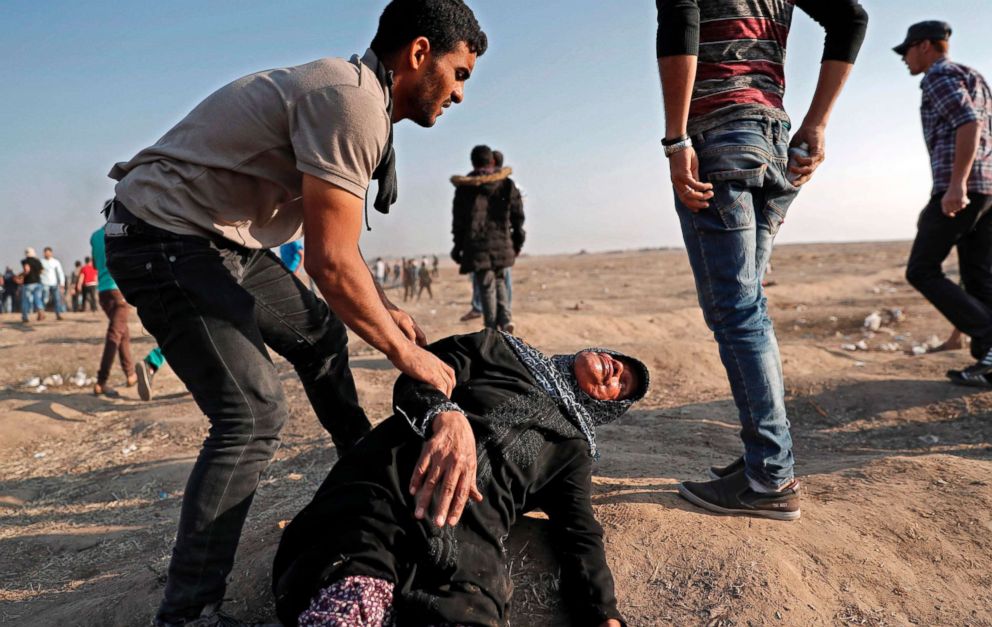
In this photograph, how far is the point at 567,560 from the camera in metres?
2.11

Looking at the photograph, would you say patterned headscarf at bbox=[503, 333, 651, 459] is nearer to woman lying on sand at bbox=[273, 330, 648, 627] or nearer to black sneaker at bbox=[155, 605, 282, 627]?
woman lying on sand at bbox=[273, 330, 648, 627]

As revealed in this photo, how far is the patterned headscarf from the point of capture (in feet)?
7.75

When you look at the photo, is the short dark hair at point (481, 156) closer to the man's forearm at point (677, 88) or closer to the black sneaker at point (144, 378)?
the black sneaker at point (144, 378)

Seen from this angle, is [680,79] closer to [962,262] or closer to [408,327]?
[408,327]

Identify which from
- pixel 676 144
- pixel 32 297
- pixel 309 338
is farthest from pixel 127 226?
pixel 32 297

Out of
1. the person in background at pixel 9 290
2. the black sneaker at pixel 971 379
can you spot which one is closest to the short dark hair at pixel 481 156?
the black sneaker at pixel 971 379

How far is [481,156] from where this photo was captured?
23.9 ft

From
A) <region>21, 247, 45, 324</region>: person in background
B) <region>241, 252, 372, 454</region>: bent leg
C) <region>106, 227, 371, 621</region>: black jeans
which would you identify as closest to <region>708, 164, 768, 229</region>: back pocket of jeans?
<region>241, 252, 372, 454</region>: bent leg

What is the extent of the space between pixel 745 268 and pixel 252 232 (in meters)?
1.71

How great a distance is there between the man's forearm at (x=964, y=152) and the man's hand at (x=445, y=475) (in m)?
4.44

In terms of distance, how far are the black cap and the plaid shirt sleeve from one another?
302 mm

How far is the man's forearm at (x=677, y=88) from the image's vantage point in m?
2.23

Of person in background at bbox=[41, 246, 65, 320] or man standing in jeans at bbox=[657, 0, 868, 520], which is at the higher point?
man standing in jeans at bbox=[657, 0, 868, 520]

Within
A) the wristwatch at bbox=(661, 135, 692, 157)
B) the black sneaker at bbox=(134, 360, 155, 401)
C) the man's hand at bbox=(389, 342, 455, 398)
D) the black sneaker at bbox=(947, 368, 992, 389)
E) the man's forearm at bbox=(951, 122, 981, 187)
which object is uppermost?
the wristwatch at bbox=(661, 135, 692, 157)
